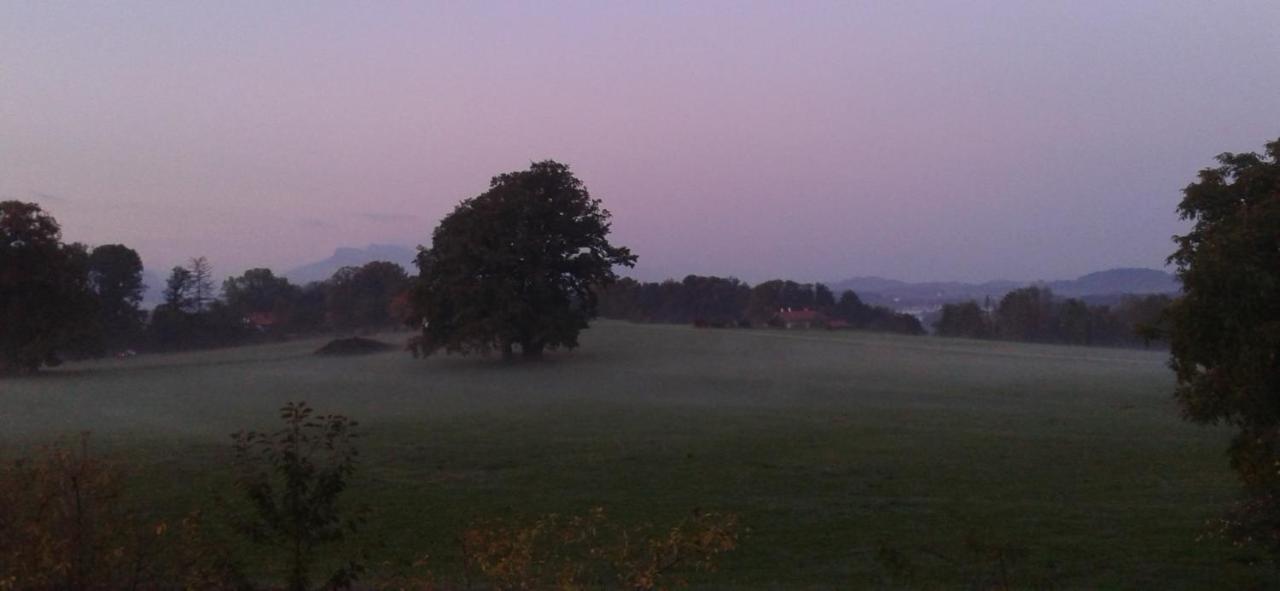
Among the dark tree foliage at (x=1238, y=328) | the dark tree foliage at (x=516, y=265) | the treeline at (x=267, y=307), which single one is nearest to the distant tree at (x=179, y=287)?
the treeline at (x=267, y=307)

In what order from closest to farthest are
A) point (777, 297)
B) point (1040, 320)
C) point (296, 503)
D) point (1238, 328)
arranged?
point (296, 503) < point (1238, 328) < point (1040, 320) < point (777, 297)

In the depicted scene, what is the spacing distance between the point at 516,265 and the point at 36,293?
67.8 feet

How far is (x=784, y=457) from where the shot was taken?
2084 centimetres

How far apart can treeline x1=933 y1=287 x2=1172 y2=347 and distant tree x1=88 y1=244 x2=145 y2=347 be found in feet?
178

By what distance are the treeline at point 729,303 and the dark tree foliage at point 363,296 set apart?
17071mm

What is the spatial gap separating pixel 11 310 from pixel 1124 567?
4900 centimetres

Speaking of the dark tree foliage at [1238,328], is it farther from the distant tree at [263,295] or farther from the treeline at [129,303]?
the distant tree at [263,295]

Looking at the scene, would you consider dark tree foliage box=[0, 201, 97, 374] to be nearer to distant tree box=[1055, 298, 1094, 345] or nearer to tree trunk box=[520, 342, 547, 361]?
tree trunk box=[520, 342, 547, 361]

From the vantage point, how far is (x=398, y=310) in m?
65.9

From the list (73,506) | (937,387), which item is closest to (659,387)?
(937,387)

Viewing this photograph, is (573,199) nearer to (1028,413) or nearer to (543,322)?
(543,322)

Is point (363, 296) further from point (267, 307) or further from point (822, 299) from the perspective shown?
point (822, 299)

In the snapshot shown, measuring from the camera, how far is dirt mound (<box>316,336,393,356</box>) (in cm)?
6606

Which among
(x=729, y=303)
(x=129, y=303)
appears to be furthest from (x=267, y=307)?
(x=729, y=303)
